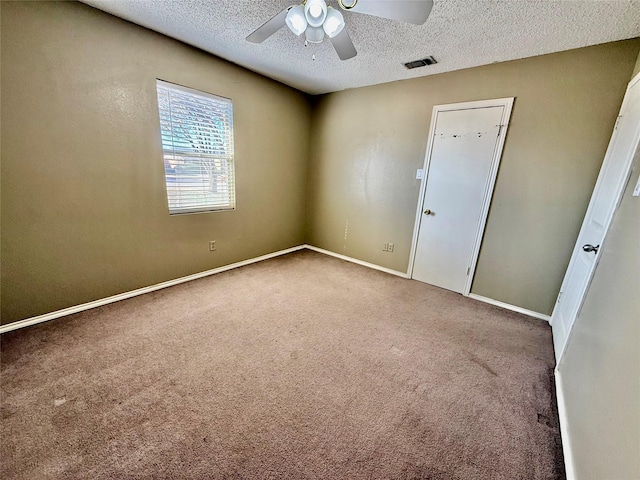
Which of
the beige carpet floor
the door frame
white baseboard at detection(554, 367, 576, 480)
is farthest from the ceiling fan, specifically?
white baseboard at detection(554, 367, 576, 480)

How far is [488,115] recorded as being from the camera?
106 inches

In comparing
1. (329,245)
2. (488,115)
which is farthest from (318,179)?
(488,115)

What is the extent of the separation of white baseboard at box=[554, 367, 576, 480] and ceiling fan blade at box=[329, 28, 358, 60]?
268 cm

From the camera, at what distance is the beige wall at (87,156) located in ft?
6.15

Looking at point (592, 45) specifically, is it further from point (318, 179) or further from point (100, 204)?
point (100, 204)

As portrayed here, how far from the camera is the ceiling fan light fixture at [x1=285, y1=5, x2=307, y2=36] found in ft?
5.02

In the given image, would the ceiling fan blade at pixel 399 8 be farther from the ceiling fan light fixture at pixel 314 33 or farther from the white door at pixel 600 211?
the white door at pixel 600 211

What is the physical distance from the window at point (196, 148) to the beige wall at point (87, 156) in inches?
4.0

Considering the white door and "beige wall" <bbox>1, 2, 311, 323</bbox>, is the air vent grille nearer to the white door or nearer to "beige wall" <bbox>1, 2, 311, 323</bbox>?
the white door

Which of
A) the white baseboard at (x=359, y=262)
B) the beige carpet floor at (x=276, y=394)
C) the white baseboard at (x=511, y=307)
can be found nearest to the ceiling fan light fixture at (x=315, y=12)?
the beige carpet floor at (x=276, y=394)

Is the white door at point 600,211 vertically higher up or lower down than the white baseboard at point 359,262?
higher up

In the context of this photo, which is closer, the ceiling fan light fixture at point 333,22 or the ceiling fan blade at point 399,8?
the ceiling fan blade at point 399,8

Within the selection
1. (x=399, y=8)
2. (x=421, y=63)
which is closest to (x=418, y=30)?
(x=421, y=63)

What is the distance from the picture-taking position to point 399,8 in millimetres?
1418
